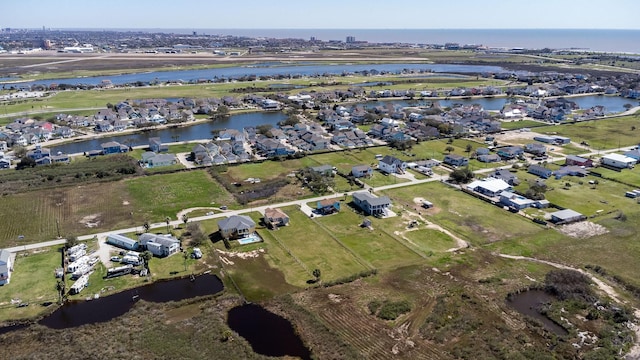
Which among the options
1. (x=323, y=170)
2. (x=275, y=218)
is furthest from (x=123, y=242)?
(x=323, y=170)

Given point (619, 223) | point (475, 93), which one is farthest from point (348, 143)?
point (475, 93)

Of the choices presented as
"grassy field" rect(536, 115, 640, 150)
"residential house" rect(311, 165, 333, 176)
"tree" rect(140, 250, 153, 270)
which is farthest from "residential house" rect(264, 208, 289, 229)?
"grassy field" rect(536, 115, 640, 150)

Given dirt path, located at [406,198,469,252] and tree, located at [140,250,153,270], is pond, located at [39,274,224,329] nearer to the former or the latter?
tree, located at [140,250,153,270]

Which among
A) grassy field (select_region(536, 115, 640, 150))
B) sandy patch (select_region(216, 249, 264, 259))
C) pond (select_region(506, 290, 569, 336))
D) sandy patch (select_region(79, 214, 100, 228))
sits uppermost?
grassy field (select_region(536, 115, 640, 150))

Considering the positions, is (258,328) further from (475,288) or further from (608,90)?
(608,90)

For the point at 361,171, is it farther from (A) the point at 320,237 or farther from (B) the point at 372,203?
(A) the point at 320,237

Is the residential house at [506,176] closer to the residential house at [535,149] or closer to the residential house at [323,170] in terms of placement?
the residential house at [535,149]
